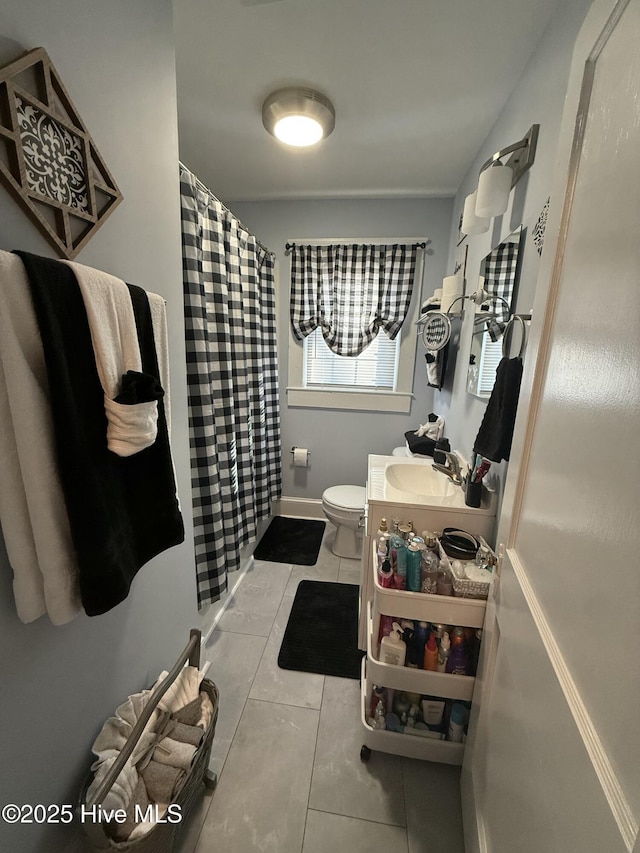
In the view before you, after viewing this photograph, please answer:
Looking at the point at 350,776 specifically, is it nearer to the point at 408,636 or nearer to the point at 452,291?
the point at 408,636

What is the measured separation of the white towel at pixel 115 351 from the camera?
0.67 metres

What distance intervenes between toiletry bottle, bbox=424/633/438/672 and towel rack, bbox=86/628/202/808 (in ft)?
Result: 2.52

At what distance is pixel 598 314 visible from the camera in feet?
1.66

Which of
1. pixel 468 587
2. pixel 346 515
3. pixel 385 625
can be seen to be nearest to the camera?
pixel 468 587

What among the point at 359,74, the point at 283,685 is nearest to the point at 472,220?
the point at 359,74

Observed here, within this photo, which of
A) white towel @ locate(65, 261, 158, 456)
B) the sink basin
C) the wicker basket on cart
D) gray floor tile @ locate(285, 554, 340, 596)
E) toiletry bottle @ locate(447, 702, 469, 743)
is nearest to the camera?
white towel @ locate(65, 261, 158, 456)

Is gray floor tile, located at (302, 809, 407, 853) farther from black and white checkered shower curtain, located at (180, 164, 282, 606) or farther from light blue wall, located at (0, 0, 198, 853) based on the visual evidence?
black and white checkered shower curtain, located at (180, 164, 282, 606)

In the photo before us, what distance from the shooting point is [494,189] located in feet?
3.93

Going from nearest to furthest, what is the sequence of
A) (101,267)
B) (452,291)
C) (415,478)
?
(101,267), (415,478), (452,291)

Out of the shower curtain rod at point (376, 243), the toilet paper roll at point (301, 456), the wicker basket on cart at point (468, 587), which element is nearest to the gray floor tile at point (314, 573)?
the toilet paper roll at point (301, 456)

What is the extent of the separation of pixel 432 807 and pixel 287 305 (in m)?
2.71

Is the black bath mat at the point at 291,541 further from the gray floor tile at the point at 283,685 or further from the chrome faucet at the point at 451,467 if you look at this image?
the chrome faucet at the point at 451,467

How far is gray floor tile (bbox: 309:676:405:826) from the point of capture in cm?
105

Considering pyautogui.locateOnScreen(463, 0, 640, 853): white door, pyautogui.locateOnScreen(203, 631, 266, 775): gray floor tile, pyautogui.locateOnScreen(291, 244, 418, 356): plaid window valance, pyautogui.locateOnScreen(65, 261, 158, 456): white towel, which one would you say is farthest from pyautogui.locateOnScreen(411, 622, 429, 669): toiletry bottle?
pyautogui.locateOnScreen(291, 244, 418, 356): plaid window valance
